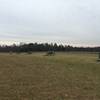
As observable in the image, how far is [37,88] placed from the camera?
13438 mm

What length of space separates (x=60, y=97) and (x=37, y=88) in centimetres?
237

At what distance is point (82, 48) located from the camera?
141m

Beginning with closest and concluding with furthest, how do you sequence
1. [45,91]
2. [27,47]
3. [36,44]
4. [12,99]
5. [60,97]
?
[12,99], [60,97], [45,91], [27,47], [36,44]

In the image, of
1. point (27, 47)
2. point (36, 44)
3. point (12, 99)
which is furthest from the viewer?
point (36, 44)

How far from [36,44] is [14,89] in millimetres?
123394

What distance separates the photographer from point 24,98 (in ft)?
35.5

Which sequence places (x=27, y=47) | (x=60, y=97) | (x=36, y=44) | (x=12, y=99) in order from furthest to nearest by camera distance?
(x=36, y=44) → (x=27, y=47) → (x=60, y=97) → (x=12, y=99)

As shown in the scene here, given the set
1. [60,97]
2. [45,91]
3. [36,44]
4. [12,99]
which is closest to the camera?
[12,99]

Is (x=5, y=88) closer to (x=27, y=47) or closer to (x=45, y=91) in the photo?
(x=45, y=91)

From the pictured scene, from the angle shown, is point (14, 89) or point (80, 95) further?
point (14, 89)

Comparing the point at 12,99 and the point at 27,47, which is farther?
the point at 27,47

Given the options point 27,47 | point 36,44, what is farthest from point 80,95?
point 36,44

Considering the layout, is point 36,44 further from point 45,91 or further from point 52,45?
point 45,91

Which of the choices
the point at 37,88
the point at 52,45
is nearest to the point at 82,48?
the point at 52,45
